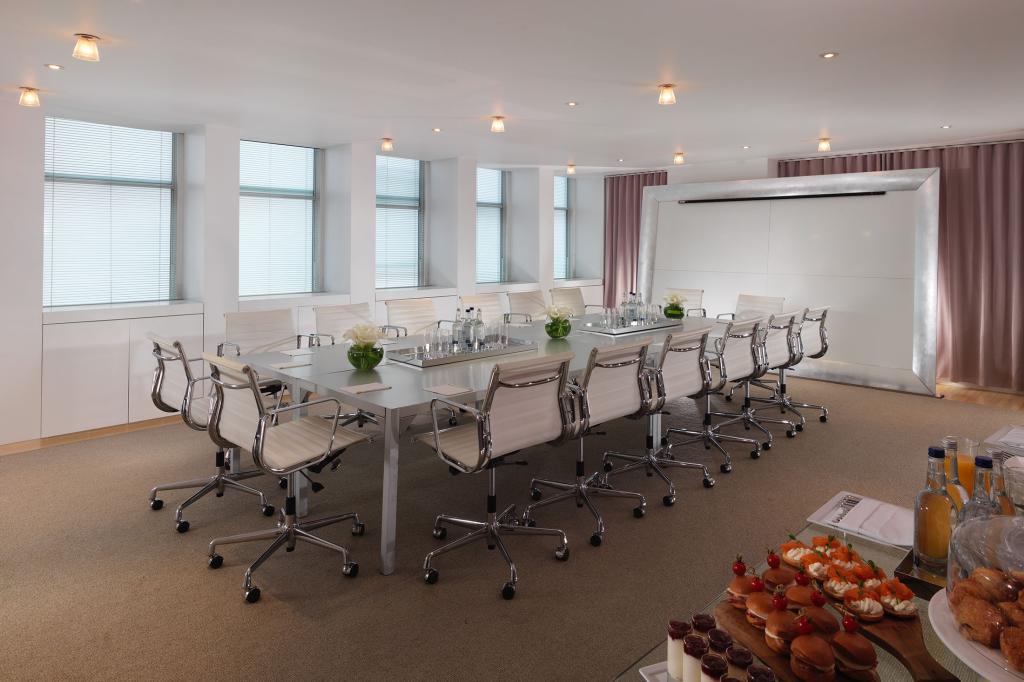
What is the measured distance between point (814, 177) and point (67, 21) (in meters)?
7.22

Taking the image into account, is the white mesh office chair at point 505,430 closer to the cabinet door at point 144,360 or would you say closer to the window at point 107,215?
the cabinet door at point 144,360

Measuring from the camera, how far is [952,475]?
1.81 m

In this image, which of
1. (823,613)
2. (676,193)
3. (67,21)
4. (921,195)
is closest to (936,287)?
(921,195)

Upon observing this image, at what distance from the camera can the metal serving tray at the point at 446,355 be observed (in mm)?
4367

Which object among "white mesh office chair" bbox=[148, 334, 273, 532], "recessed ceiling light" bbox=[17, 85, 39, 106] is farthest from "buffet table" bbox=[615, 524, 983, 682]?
"recessed ceiling light" bbox=[17, 85, 39, 106]

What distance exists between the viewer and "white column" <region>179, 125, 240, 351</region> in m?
6.47

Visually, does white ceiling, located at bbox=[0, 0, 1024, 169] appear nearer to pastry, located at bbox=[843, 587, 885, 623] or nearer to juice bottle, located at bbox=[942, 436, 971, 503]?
juice bottle, located at bbox=[942, 436, 971, 503]

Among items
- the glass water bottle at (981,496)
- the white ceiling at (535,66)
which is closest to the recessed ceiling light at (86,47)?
the white ceiling at (535,66)

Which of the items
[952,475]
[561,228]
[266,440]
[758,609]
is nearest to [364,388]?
[266,440]

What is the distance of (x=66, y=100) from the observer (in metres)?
5.29

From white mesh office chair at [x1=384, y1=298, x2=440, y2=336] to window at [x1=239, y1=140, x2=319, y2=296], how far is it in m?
1.79

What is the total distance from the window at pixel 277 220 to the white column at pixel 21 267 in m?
2.15

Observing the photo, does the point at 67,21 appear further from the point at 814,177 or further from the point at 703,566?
the point at 814,177

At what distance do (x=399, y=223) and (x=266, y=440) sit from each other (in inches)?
231
